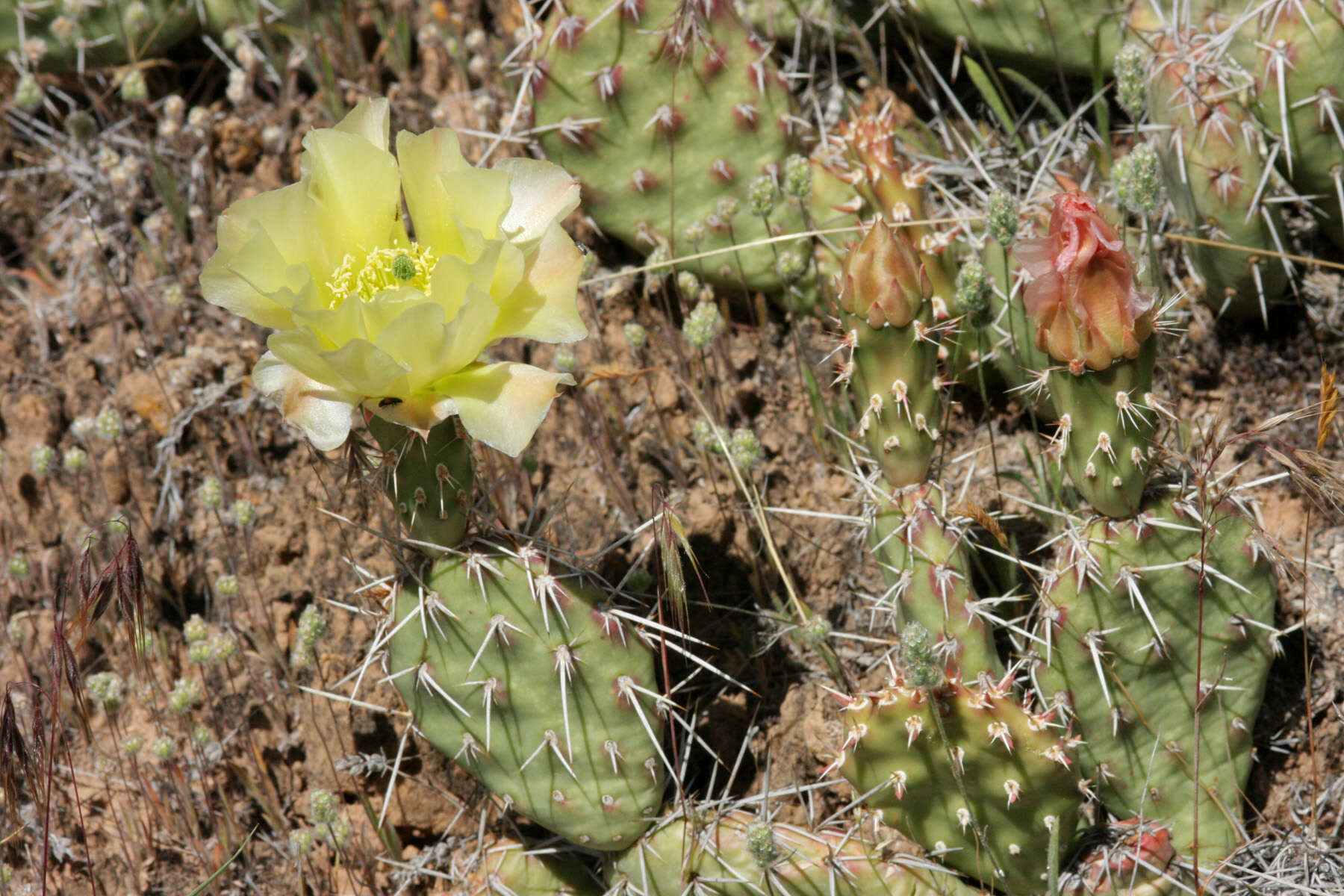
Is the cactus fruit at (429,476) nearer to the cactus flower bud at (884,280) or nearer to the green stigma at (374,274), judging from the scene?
the green stigma at (374,274)

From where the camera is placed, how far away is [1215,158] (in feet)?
7.51

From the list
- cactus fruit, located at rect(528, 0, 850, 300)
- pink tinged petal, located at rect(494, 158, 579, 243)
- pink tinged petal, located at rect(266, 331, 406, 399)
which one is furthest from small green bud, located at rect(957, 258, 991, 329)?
pink tinged petal, located at rect(266, 331, 406, 399)

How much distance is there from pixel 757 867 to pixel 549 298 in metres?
0.97

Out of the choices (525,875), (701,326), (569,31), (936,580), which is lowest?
(525,875)

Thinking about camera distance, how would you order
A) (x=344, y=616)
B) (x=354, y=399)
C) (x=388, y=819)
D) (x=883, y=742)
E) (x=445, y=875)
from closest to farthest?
(x=354, y=399) → (x=883, y=742) → (x=445, y=875) → (x=388, y=819) → (x=344, y=616)

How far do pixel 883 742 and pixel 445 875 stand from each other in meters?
0.83

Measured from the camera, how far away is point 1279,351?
8.34ft

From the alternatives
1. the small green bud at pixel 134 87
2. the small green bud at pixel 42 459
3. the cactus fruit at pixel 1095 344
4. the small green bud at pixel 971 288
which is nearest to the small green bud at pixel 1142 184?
the cactus fruit at pixel 1095 344

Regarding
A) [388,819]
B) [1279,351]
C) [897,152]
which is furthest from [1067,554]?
[388,819]

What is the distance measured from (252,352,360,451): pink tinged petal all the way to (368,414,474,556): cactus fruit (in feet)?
0.42

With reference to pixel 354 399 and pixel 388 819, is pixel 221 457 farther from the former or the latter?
pixel 354 399

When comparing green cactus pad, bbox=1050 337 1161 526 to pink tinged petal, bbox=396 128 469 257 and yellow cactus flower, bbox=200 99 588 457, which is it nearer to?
yellow cactus flower, bbox=200 99 588 457

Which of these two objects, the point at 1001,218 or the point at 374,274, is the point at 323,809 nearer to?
the point at 374,274

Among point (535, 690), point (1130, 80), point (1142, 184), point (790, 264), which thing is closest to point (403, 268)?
point (535, 690)
